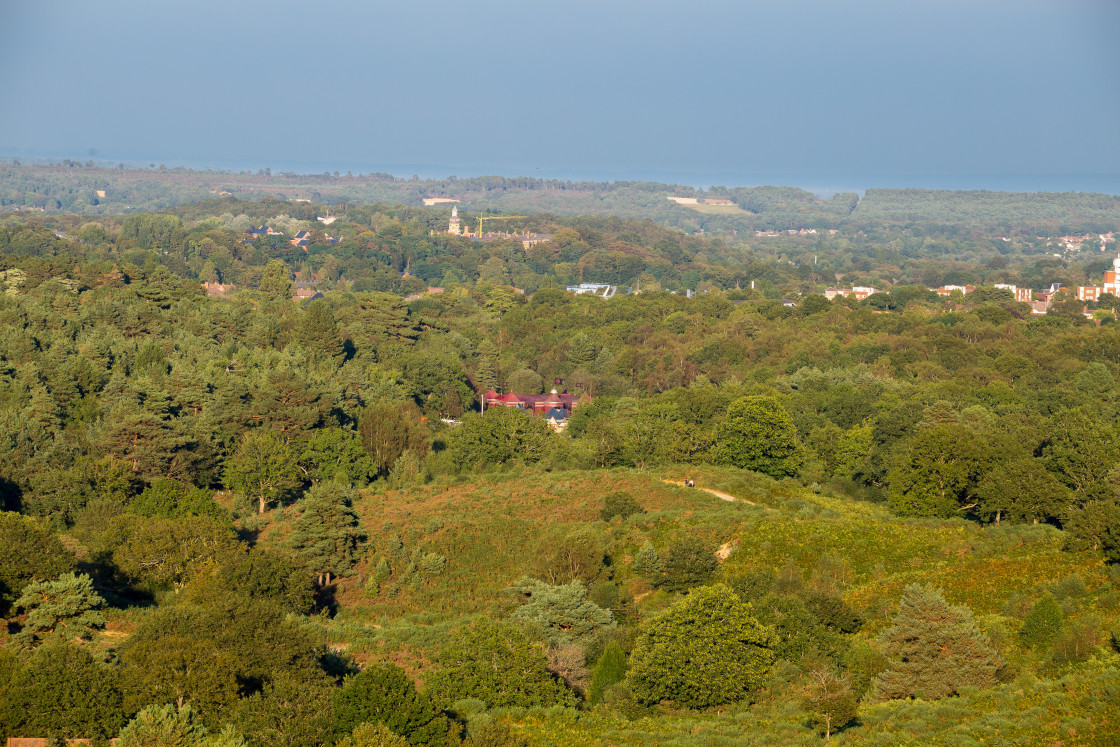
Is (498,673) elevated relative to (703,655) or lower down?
lower down

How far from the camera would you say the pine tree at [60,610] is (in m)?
22.2

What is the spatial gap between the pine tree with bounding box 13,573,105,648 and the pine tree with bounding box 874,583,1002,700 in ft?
52.0

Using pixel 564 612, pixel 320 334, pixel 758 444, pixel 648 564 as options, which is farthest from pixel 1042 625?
pixel 320 334

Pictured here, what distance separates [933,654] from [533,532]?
49.2 feet

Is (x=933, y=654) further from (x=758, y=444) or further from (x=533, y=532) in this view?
(x=758, y=444)

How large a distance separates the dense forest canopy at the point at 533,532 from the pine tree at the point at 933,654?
6cm

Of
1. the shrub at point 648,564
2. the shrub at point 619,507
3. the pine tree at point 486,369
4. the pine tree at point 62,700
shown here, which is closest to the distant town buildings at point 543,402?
the pine tree at point 486,369

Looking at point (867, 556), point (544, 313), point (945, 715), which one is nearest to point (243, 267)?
point (544, 313)

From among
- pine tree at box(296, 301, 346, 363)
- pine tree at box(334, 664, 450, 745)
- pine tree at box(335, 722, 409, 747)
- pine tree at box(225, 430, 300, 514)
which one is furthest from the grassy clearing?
pine tree at box(296, 301, 346, 363)

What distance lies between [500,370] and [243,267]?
68.5 meters

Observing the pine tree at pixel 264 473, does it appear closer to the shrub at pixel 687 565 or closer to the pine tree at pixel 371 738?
the shrub at pixel 687 565

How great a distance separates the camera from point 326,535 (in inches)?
1246

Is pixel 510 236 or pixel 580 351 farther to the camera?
pixel 510 236

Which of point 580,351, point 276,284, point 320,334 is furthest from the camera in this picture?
point 276,284
